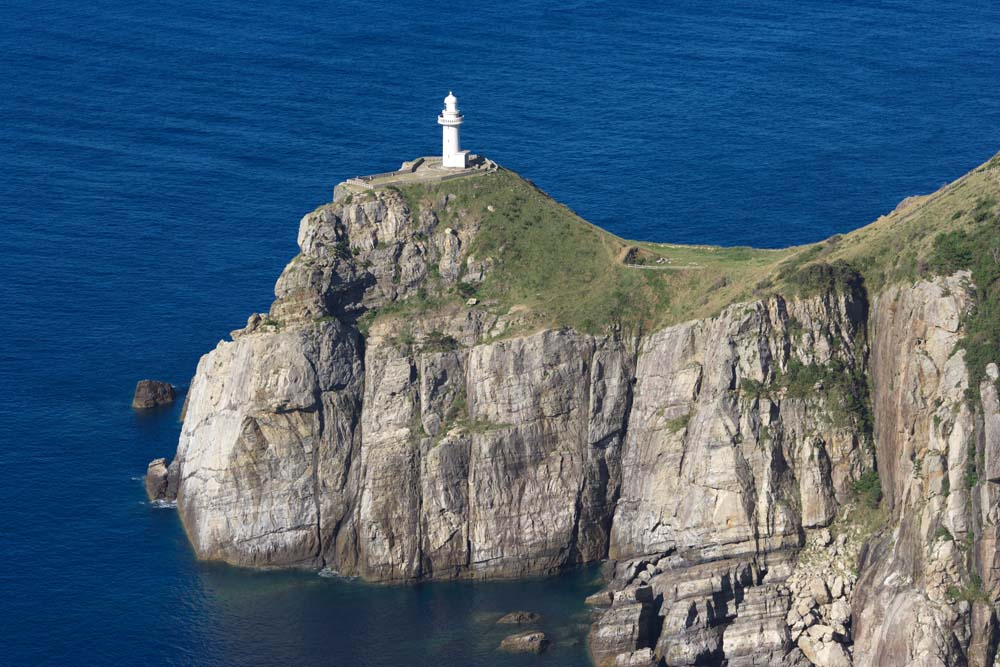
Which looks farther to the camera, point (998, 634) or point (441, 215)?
point (441, 215)

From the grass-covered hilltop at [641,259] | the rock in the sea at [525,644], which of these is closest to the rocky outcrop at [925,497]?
the grass-covered hilltop at [641,259]

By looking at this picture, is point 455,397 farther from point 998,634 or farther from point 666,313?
point 998,634

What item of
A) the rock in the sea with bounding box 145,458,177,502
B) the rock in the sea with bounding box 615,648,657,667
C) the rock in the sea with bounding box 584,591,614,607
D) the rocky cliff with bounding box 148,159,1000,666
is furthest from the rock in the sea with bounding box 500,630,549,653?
the rock in the sea with bounding box 145,458,177,502

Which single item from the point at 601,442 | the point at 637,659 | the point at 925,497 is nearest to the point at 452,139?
the point at 601,442

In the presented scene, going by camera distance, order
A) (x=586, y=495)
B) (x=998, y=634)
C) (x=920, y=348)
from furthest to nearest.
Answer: (x=586, y=495), (x=920, y=348), (x=998, y=634)

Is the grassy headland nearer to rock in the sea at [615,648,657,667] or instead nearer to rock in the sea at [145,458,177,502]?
Answer: rock in the sea at [145,458,177,502]

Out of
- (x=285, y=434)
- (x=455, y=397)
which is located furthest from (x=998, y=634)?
(x=285, y=434)
